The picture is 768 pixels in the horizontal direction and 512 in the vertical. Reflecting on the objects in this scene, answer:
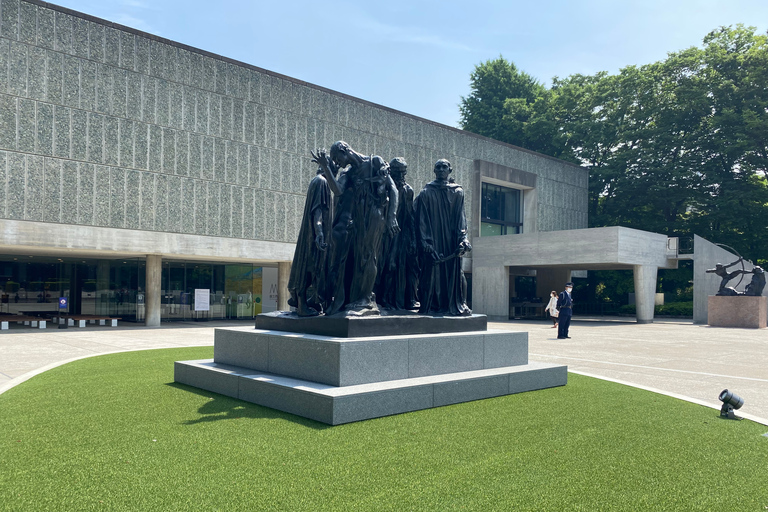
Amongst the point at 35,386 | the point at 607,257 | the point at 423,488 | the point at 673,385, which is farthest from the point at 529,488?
the point at 607,257

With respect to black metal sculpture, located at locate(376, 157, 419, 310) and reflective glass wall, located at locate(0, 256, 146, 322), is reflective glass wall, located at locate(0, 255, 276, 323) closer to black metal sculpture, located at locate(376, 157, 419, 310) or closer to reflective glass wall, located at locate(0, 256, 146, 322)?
reflective glass wall, located at locate(0, 256, 146, 322)

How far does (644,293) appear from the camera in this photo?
29406 mm

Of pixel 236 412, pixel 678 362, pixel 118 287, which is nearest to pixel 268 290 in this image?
Result: pixel 118 287

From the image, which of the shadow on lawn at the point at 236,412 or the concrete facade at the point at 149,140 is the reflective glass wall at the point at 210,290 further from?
the shadow on lawn at the point at 236,412

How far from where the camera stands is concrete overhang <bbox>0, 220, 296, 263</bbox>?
64.3 feet

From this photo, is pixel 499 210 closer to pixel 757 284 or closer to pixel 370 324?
pixel 757 284

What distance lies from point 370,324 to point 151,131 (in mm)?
18440

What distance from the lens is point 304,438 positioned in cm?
547

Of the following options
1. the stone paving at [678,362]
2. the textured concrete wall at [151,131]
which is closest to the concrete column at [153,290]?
the textured concrete wall at [151,131]

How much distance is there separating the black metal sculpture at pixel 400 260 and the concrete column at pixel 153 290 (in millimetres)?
17061

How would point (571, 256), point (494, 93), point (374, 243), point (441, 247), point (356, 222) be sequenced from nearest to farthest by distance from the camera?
point (374, 243), point (356, 222), point (441, 247), point (571, 256), point (494, 93)

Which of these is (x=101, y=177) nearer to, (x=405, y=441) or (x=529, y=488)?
(x=405, y=441)

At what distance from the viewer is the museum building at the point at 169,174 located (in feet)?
65.3

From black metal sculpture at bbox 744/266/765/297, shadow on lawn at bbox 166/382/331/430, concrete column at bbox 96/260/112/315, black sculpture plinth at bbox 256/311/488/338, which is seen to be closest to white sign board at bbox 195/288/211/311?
concrete column at bbox 96/260/112/315
